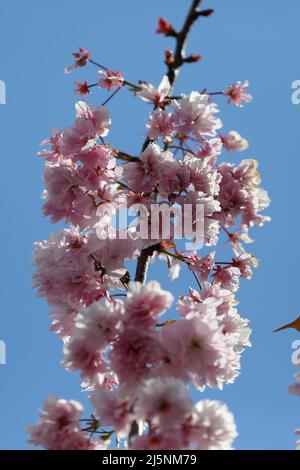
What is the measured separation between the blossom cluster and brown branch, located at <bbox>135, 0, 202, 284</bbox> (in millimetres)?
114

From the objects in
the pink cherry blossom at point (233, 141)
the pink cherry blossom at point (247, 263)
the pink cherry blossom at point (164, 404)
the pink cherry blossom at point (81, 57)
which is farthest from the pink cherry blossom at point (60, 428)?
the pink cherry blossom at point (81, 57)

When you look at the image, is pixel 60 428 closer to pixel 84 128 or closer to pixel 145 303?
pixel 145 303

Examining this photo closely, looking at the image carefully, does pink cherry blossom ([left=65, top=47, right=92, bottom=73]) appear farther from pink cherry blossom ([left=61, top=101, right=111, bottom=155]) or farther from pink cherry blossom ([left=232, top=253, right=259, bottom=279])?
pink cherry blossom ([left=232, top=253, right=259, bottom=279])

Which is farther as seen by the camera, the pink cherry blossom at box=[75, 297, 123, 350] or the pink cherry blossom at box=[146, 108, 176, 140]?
the pink cherry blossom at box=[146, 108, 176, 140]

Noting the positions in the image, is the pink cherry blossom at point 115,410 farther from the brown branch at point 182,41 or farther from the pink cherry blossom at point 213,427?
the brown branch at point 182,41

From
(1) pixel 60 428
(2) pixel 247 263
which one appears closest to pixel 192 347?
(1) pixel 60 428

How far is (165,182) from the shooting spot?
327 centimetres

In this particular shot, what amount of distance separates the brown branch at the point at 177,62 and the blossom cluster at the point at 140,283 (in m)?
0.11

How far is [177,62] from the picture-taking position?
334cm

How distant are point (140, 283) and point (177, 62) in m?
1.39

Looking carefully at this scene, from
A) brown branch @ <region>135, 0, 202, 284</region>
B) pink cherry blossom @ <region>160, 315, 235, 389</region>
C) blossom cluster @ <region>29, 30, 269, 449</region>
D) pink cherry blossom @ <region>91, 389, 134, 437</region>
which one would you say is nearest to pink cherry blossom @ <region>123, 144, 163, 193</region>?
blossom cluster @ <region>29, 30, 269, 449</region>

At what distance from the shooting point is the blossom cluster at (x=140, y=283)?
2.37 meters

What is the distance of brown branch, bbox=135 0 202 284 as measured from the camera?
3.23 metres
